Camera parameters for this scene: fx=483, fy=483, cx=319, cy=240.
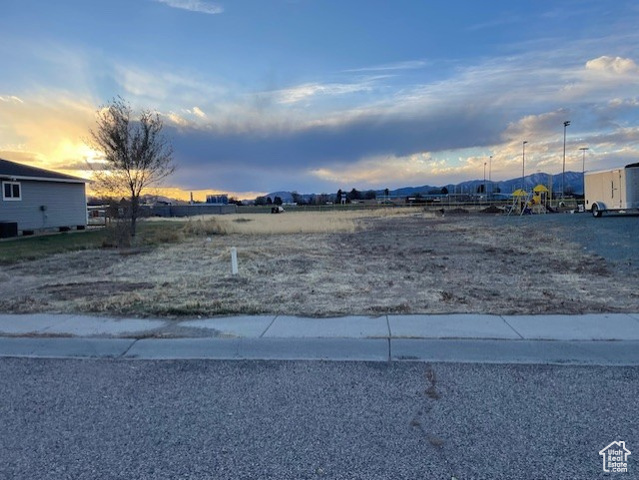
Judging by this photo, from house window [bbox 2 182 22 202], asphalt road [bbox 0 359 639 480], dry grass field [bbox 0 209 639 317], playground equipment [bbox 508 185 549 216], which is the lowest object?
asphalt road [bbox 0 359 639 480]

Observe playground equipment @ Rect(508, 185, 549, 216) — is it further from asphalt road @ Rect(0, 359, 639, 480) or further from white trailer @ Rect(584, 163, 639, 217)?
asphalt road @ Rect(0, 359, 639, 480)

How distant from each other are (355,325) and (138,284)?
6466 millimetres

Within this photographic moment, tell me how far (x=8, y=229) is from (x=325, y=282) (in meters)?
24.2

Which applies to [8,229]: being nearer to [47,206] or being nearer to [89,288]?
[47,206]

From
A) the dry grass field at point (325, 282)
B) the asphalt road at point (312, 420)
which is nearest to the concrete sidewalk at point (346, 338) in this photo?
the asphalt road at point (312, 420)

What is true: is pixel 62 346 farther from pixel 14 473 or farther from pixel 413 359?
pixel 413 359

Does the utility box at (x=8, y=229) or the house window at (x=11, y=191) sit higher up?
the house window at (x=11, y=191)

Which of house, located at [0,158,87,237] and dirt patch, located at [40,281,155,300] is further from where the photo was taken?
house, located at [0,158,87,237]

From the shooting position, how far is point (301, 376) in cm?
518

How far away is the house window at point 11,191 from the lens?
2816 centimetres

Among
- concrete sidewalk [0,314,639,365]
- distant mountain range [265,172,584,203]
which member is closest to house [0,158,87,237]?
concrete sidewalk [0,314,639,365]

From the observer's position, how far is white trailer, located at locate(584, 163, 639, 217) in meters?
30.3

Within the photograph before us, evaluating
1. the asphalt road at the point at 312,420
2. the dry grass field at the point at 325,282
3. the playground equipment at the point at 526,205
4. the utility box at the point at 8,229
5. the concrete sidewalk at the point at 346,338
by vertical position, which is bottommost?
the asphalt road at the point at 312,420

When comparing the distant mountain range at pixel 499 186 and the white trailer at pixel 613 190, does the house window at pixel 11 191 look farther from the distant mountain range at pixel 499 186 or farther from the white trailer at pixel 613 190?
the distant mountain range at pixel 499 186
